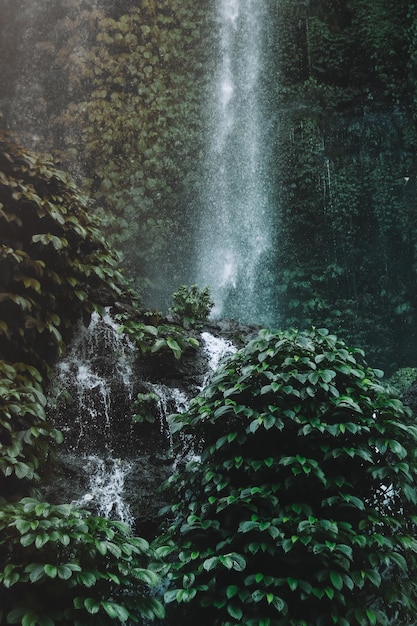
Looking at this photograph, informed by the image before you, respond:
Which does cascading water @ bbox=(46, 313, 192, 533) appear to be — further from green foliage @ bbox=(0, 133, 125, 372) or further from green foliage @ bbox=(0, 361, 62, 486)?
green foliage @ bbox=(0, 361, 62, 486)

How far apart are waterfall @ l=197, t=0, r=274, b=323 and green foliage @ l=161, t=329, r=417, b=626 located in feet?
24.7

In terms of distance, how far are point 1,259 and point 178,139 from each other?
8.28 meters

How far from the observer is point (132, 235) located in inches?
449

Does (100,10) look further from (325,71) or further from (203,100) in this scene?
(325,71)

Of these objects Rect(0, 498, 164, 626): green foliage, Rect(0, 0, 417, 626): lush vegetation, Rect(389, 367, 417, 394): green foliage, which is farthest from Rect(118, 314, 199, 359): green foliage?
Rect(389, 367, 417, 394): green foliage

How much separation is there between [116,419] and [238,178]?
812cm

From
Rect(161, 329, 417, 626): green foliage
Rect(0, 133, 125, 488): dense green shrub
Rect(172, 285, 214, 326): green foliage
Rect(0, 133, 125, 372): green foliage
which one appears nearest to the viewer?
Rect(161, 329, 417, 626): green foliage

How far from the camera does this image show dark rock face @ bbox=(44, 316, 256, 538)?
4.94m

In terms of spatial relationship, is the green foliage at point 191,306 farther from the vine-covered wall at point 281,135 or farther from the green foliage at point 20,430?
the vine-covered wall at point 281,135

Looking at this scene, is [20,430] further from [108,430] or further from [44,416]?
[108,430]

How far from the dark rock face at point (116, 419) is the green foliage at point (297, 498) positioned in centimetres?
109

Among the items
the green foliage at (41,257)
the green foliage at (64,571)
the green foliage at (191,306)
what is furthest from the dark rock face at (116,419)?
the green foliage at (64,571)

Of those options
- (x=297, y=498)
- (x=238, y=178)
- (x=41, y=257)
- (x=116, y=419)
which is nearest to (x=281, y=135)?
(x=238, y=178)

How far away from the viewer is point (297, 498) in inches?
142
